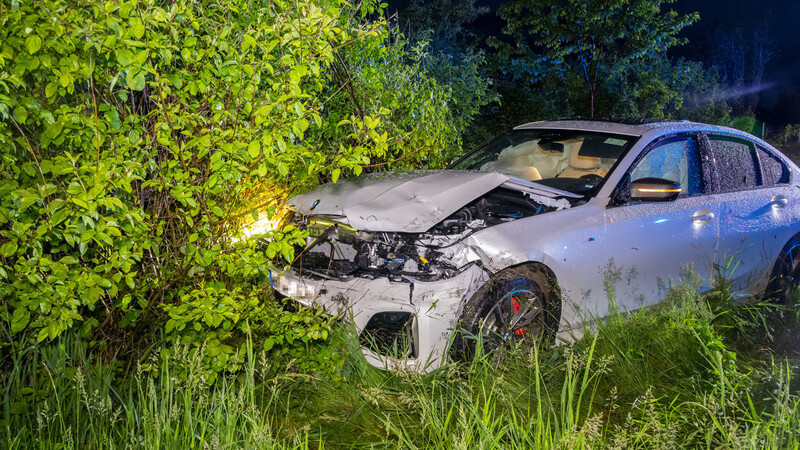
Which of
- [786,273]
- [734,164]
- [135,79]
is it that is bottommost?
[786,273]

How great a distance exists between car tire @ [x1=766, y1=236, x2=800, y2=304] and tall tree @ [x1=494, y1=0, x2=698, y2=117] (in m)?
12.2

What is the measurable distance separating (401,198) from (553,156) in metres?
1.78

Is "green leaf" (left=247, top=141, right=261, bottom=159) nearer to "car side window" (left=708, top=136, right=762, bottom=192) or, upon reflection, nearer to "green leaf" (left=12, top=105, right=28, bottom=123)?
"green leaf" (left=12, top=105, right=28, bottom=123)

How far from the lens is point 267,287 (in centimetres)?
332

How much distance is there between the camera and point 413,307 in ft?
10.0

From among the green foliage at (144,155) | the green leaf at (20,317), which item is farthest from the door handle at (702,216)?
the green leaf at (20,317)

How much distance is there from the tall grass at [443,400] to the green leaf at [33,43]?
131 centimetres

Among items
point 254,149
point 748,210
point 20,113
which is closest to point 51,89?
point 20,113

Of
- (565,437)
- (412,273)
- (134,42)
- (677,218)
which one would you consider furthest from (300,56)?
(677,218)

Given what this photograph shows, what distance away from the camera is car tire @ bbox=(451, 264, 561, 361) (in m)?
3.10

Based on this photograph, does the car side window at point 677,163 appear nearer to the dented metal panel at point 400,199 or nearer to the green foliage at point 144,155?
the dented metal panel at point 400,199

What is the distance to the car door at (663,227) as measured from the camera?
374 centimetres

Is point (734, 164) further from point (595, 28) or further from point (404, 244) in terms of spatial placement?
point (595, 28)

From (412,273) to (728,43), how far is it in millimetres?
53691
